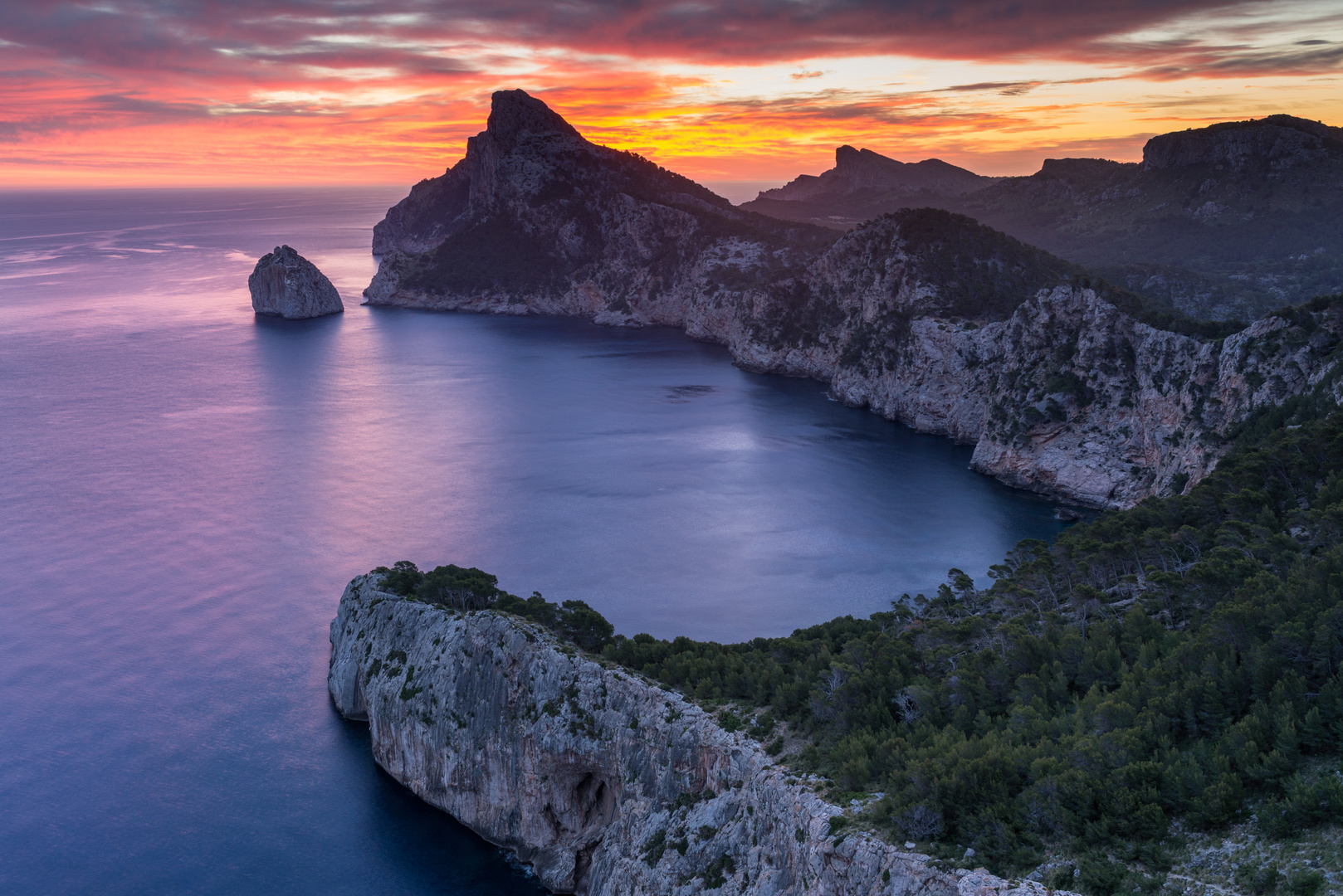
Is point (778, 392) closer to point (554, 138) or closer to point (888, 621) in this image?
point (888, 621)

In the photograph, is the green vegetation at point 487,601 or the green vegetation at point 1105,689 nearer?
the green vegetation at point 1105,689

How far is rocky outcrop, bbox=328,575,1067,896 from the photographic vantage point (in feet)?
70.5

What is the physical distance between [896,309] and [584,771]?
74.5 m

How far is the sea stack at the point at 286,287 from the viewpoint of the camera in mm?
151000

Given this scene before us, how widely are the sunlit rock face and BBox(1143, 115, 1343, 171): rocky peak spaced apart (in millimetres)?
2492

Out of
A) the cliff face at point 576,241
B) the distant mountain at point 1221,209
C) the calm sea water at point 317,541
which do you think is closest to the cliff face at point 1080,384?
the calm sea water at point 317,541

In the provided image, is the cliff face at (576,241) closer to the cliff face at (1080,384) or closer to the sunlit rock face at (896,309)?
the sunlit rock face at (896,309)

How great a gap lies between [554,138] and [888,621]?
554 feet

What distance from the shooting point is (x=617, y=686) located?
29125mm

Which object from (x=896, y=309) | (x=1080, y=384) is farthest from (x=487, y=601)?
(x=896, y=309)

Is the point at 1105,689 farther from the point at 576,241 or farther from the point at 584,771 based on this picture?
the point at 576,241

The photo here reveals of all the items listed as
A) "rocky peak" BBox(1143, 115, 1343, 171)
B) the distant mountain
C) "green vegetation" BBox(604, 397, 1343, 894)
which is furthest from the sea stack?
"rocky peak" BBox(1143, 115, 1343, 171)

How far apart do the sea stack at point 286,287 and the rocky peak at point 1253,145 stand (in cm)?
16863

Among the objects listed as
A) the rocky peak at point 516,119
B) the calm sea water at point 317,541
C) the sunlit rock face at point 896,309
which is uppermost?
the rocky peak at point 516,119
